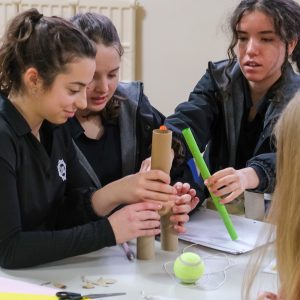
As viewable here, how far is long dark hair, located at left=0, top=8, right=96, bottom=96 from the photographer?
1050 millimetres

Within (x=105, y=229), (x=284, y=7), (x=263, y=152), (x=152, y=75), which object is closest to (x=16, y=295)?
(x=105, y=229)

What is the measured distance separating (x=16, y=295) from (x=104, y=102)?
0.54 m

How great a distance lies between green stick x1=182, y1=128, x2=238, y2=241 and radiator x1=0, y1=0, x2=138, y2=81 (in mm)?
1730

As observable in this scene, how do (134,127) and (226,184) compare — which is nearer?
(226,184)

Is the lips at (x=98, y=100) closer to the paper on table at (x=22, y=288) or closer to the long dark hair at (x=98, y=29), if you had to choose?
the long dark hair at (x=98, y=29)

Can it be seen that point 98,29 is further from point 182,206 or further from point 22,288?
point 22,288

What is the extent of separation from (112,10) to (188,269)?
6.94 feet

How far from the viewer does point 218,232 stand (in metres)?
1.16

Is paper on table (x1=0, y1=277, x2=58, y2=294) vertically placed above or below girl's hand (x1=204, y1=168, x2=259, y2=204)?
below

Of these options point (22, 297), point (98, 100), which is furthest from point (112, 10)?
point (22, 297)

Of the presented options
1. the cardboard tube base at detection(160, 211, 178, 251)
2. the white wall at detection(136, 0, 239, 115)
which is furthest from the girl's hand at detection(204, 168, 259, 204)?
the white wall at detection(136, 0, 239, 115)

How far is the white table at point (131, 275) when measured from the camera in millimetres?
905

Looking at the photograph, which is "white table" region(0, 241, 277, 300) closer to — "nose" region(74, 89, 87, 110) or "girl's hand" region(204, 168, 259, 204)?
"girl's hand" region(204, 168, 259, 204)

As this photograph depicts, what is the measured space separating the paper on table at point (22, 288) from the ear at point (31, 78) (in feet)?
1.17
